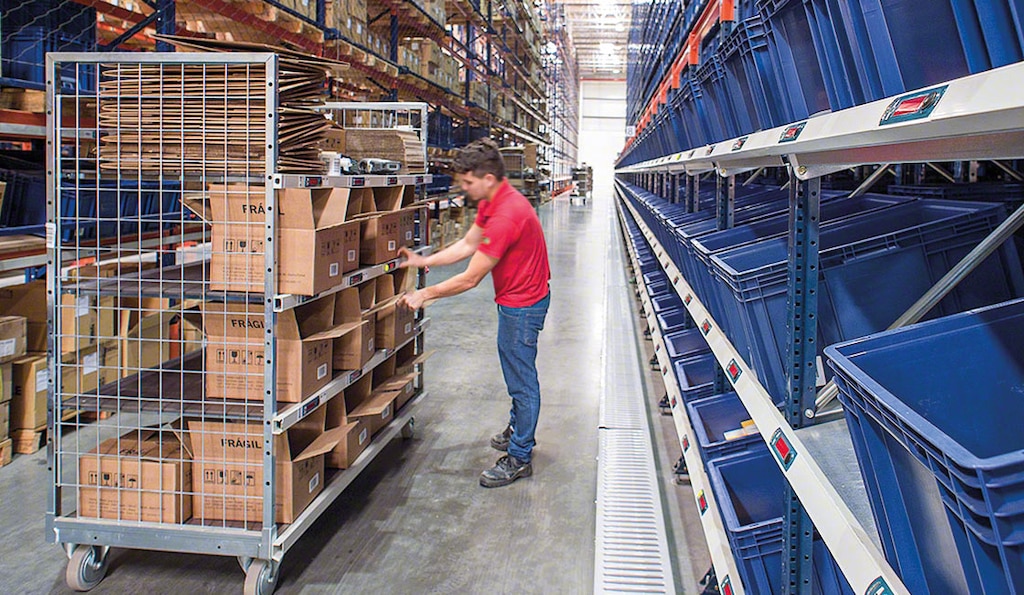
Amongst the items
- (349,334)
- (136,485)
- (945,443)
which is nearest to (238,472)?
(136,485)

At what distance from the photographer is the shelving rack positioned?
864mm

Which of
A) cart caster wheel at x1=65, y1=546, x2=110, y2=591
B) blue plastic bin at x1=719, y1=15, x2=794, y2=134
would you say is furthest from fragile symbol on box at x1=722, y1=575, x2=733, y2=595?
cart caster wheel at x1=65, y1=546, x2=110, y2=591

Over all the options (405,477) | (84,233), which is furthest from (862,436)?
(84,233)

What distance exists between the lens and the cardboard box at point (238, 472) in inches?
110

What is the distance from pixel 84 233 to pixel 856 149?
4497mm

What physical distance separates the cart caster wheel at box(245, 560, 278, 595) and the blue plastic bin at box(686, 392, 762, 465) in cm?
147

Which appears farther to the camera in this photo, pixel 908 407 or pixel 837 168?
pixel 837 168

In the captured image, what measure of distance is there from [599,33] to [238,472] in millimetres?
38233

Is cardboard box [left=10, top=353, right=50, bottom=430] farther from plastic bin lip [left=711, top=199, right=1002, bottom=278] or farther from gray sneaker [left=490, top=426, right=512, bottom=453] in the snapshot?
plastic bin lip [left=711, top=199, right=1002, bottom=278]

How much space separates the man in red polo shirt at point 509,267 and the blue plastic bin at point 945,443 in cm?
218

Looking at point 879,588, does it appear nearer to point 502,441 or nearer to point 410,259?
point 410,259

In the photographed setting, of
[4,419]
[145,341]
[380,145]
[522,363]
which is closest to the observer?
[522,363]

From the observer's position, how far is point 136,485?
2785 millimetres

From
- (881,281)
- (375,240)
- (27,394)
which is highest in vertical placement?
(375,240)
